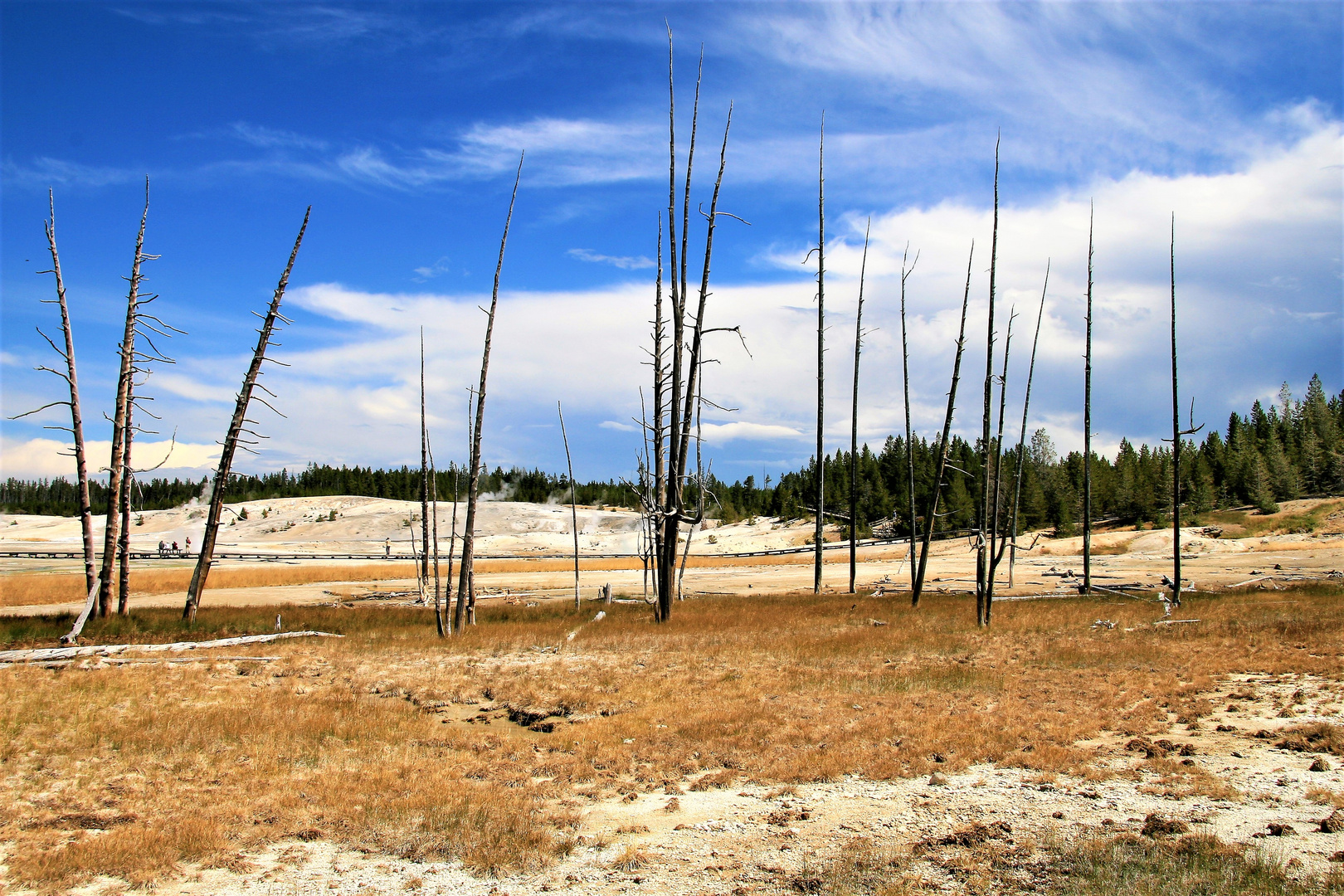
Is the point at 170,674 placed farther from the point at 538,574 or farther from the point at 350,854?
the point at 538,574

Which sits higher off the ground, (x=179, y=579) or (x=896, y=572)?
→ (x=896, y=572)

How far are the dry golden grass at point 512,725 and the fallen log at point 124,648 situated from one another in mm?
1127

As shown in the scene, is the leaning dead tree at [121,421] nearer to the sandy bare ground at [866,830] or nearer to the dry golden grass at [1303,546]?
the sandy bare ground at [866,830]

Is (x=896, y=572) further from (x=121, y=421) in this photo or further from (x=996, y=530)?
(x=121, y=421)

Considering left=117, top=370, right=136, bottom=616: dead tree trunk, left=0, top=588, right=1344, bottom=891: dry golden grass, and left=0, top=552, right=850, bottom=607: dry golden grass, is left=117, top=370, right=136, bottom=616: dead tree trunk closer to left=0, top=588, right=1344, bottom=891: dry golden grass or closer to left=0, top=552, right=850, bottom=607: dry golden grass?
left=0, top=588, right=1344, bottom=891: dry golden grass

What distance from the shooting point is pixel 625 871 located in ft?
21.9

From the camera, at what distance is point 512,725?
1211 centimetres

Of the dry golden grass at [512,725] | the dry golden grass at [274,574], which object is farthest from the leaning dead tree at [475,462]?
the dry golden grass at [274,574]

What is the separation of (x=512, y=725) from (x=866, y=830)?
637 cm

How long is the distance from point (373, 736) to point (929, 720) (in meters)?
8.04

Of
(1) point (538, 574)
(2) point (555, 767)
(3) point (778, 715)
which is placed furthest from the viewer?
(1) point (538, 574)

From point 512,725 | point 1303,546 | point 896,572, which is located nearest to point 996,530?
point 512,725

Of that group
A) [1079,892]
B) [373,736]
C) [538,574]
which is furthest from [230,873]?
[538,574]

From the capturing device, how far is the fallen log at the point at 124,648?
14.9m
